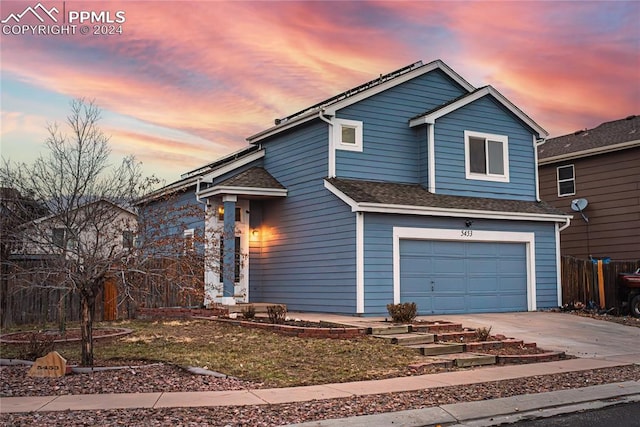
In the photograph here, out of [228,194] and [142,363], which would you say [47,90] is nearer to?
[228,194]

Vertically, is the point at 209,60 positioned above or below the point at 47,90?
above

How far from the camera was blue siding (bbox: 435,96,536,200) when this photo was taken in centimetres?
1995

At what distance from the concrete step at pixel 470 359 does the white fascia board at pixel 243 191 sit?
9.76m

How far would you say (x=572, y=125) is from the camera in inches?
1193

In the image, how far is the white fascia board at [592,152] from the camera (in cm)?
2281

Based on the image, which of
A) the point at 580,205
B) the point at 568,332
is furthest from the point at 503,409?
the point at 580,205

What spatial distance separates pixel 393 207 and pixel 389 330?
15.1ft

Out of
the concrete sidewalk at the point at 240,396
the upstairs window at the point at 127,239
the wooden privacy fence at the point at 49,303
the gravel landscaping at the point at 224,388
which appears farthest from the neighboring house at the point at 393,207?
the gravel landscaping at the point at 224,388

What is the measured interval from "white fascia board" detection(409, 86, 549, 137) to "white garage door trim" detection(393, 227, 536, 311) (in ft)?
11.9

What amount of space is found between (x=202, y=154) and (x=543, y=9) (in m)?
16.0

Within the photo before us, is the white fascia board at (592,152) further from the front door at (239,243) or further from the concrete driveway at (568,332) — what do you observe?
the front door at (239,243)

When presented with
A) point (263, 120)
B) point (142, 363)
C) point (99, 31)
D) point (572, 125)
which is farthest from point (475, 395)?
point (572, 125)

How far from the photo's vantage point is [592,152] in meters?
24.2

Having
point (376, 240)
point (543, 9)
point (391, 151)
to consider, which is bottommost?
point (376, 240)
